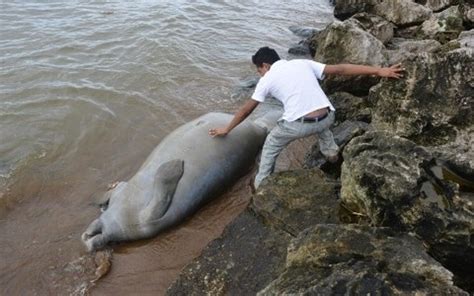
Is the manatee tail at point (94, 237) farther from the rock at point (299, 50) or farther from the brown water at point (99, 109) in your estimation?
the rock at point (299, 50)

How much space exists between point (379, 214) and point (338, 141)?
241 cm

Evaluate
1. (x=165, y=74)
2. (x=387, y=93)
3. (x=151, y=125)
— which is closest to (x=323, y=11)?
(x=165, y=74)

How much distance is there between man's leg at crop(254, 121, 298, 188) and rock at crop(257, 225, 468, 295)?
221 centimetres

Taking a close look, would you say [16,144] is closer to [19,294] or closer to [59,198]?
[59,198]

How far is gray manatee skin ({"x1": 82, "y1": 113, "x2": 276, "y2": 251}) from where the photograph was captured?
17.7 feet

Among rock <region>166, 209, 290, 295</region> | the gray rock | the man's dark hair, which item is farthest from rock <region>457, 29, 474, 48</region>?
rock <region>166, 209, 290, 295</region>

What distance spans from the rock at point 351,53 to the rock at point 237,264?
3.81m

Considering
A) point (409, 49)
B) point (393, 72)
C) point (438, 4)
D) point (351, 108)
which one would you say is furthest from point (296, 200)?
point (438, 4)

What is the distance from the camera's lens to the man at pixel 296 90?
17.4 feet

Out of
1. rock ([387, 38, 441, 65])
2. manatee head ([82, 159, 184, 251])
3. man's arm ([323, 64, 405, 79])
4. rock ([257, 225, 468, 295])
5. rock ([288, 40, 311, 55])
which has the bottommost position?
manatee head ([82, 159, 184, 251])

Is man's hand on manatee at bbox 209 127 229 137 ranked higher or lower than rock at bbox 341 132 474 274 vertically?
lower

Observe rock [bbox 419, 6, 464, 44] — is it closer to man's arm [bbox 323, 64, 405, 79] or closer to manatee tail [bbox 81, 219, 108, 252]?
man's arm [bbox 323, 64, 405, 79]

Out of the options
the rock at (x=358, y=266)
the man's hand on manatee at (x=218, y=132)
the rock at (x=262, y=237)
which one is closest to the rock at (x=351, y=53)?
the man's hand on manatee at (x=218, y=132)

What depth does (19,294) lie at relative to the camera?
467cm
